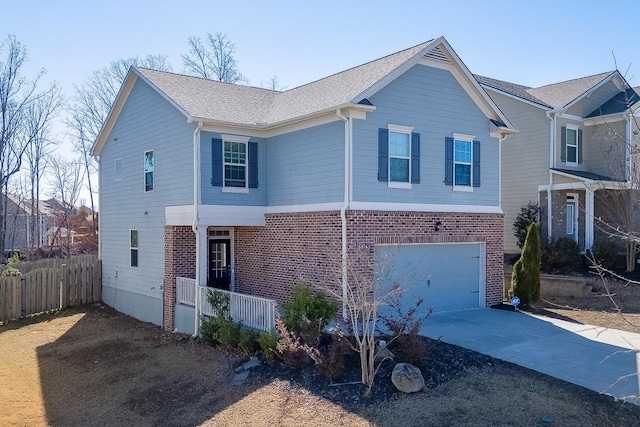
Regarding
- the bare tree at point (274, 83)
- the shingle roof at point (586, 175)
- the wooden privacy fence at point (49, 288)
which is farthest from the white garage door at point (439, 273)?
the bare tree at point (274, 83)

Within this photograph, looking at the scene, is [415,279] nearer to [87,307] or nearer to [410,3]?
[410,3]

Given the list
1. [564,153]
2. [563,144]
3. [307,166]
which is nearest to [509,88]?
[563,144]

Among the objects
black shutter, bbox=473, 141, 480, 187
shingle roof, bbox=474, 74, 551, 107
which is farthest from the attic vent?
shingle roof, bbox=474, 74, 551, 107

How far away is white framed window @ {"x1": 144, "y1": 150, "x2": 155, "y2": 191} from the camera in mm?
16516

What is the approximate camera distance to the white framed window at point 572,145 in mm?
21922

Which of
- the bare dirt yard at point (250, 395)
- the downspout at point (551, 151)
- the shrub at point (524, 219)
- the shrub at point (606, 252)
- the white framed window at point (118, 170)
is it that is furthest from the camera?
the downspout at point (551, 151)

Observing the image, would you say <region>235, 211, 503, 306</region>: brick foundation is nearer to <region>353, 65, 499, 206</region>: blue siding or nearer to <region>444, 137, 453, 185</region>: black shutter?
<region>353, 65, 499, 206</region>: blue siding

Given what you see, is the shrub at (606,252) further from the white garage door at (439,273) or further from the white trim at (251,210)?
the white garage door at (439,273)

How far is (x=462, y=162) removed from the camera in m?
14.7

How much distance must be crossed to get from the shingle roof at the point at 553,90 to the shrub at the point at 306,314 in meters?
15.7

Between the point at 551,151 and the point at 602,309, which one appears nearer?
the point at 602,309

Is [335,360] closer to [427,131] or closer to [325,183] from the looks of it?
[325,183]

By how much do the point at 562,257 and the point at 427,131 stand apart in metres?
8.80

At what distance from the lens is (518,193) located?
22359 millimetres
